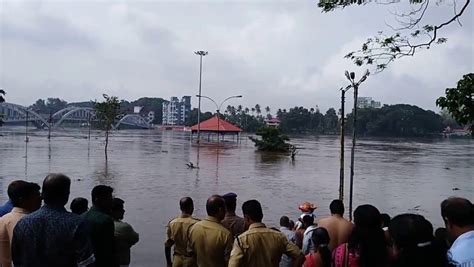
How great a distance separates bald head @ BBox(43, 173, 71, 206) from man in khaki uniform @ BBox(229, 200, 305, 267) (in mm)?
1399

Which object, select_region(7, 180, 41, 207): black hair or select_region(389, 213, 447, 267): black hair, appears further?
select_region(7, 180, 41, 207): black hair

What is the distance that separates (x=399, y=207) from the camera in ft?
55.3

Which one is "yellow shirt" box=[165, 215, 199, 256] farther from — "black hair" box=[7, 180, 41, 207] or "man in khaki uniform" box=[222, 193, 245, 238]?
"black hair" box=[7, 180, 41, 207]

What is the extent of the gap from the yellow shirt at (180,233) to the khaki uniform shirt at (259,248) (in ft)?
3.75

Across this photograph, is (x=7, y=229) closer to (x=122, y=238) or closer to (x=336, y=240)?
(x=122, y=238)

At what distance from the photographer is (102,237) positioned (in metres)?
4.18

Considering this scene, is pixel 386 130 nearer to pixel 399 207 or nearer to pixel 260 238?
pixel 399 207

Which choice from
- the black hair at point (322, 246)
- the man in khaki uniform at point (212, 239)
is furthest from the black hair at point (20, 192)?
the black hair at point (322, 246)

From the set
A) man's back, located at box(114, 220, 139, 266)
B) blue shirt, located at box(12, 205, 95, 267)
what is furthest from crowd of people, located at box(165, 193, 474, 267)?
blue shirt, located at box(12, 205, 95, 267)

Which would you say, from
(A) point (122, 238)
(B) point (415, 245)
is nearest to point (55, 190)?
(A) point (122, 238)

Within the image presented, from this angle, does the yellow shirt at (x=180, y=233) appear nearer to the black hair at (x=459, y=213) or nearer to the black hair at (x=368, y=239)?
the black hair at (x=368, y=239)

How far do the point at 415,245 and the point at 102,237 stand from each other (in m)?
2.44

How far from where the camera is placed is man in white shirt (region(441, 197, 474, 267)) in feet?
9.35

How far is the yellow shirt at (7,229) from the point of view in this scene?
13.2 feet
